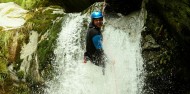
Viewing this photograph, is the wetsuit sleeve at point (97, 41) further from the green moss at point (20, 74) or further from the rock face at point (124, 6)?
the green moss at point (20, 74)

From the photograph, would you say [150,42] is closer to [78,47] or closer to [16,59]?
[78,47]

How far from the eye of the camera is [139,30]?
29.3ft

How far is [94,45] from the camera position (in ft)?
26.7

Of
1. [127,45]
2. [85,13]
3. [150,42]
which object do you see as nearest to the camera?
[150,42]

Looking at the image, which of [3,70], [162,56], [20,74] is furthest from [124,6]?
[3,70]

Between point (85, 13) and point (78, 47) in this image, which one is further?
point (85, 13)

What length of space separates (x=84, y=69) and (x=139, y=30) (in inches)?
72.5

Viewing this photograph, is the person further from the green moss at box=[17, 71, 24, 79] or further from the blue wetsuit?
the green moss at box=[17, 71, 24, 79]

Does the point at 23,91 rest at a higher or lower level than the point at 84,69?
lower

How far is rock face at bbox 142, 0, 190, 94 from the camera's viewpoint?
7.88m

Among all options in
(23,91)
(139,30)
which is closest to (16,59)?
(23,91)

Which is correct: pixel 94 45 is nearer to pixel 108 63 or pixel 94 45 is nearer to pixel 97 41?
pixel 97 41

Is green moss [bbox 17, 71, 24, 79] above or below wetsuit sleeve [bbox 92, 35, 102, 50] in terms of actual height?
below

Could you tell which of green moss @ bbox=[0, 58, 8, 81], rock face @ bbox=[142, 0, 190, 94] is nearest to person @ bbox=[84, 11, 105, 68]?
rock face @ bbox=[142, 0, 190, 94]
